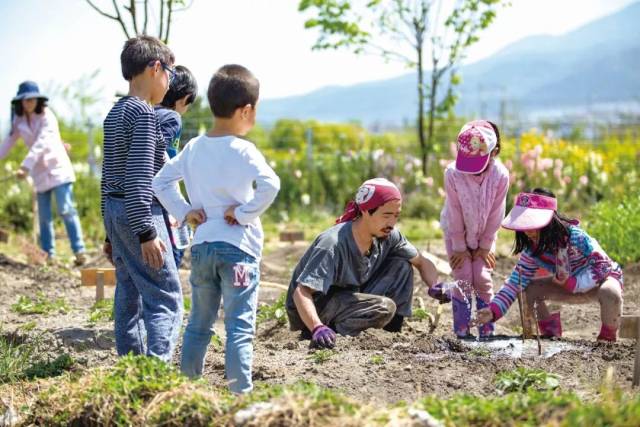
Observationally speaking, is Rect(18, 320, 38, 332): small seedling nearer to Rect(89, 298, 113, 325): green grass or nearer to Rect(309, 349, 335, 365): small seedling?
Rect(89, 298, 113, 325): green grass

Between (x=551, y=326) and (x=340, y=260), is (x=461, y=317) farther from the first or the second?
(x=340, y=260)

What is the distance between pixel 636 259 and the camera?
27.0 ft

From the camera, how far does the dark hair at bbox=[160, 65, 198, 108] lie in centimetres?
511

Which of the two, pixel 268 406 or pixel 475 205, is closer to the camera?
pixel 268 406

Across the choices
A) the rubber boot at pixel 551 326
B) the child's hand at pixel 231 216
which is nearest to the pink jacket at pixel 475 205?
the rubber boot at pixel 551 326

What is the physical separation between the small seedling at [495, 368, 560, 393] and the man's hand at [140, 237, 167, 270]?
147 cm

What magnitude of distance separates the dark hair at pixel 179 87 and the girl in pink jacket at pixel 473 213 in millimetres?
1486

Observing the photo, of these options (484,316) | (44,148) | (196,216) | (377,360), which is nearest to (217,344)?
(377,360)

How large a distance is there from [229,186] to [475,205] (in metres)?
2.12

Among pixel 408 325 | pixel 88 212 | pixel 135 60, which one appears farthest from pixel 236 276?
pixel 88 212

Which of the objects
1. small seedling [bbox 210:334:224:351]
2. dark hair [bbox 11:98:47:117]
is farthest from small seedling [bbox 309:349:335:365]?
dark hair [bbox 11:98:47:117]

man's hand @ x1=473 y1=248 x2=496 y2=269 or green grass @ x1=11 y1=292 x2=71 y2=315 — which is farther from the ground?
man's hand @ x1=473 y1=248 x2=496 y2=269

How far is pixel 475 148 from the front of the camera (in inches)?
213

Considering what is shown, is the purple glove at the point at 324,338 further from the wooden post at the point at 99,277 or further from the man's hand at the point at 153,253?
the wooden post at the point at 99,277
